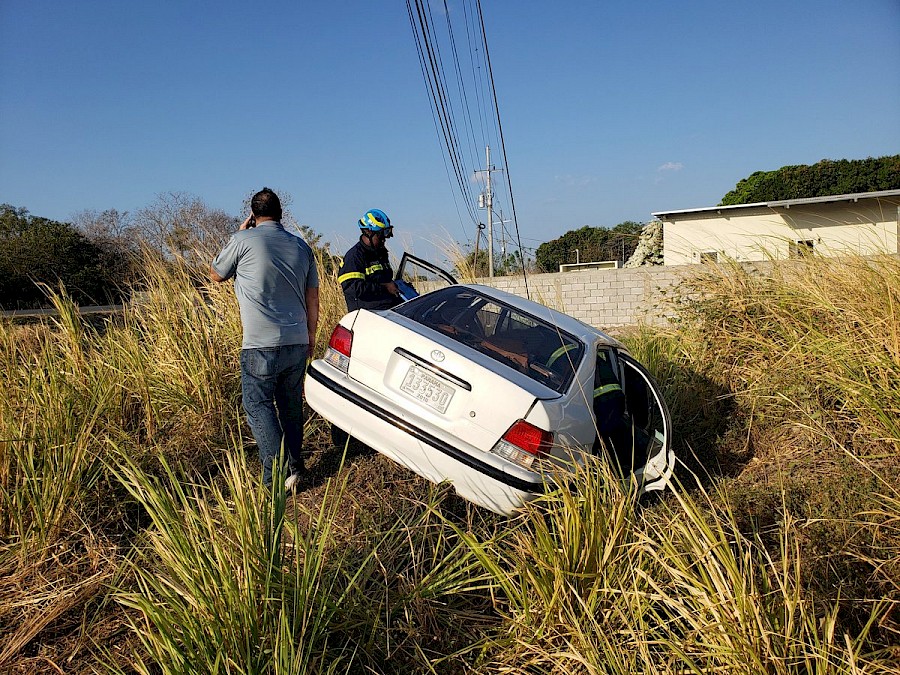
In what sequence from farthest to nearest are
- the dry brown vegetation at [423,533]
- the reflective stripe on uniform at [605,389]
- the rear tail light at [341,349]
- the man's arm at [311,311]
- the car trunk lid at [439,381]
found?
1. the man's arm at [311,311]
2. the reflective stripe on uniform at [605,389]
3. the rear tail light at [341,349]
4. the car trunk lid at [439,381]
5. the dry brown vegetation at [423,533]

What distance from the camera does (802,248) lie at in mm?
6008

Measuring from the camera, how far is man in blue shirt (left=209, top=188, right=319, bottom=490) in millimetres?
3783

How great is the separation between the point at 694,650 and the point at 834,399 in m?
3.29

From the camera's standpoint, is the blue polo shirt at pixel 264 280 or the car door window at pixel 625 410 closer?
the blue polo shirt at pixel 264 280

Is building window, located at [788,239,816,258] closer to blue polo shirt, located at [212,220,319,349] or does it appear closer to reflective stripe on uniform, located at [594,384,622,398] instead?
reflective stripe on uniform, located at [594,384,622,398]

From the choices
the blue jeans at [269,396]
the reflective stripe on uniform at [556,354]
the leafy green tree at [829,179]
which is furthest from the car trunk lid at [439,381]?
the leafy green tree at [829,179]

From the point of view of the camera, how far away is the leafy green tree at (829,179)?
1503 inches

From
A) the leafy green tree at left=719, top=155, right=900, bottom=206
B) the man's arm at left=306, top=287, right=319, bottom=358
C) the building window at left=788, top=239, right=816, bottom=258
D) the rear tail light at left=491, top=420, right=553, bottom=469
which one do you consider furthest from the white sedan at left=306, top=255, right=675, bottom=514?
the leafy green tree at left=719, top=155, right=900, bottom=206

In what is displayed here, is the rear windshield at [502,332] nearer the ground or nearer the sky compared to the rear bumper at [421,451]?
nearer the sky

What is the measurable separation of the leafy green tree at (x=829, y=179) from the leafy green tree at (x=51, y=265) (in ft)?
137

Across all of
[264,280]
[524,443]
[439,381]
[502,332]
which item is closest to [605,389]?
[502,332]

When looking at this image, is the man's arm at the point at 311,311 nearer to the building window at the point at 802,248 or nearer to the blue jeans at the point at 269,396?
the blue jeans at the point at 269,396

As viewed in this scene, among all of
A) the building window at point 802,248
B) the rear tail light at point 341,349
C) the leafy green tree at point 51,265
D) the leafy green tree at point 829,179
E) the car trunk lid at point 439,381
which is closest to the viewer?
the car trunk lid at point 439,381

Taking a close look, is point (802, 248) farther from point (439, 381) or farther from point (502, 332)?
point (439, 381)
